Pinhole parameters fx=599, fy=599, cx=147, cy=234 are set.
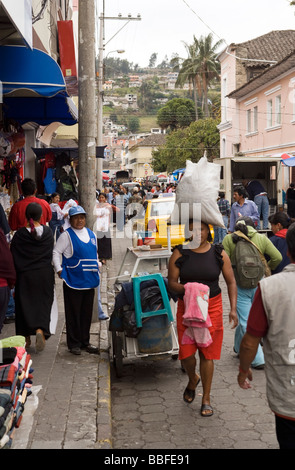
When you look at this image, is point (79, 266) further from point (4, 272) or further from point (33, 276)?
point (4, 272)

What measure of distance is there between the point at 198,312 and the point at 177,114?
79650 mm

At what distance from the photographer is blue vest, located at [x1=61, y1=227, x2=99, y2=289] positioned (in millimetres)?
7066

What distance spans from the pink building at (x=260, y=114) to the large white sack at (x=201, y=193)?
15779 mm

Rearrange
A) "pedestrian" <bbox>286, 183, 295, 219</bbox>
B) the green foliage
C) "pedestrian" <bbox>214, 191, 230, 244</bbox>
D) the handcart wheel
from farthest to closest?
1. the green foliage
2. "pedestrian" <bbox>286, 183, 295, 219</bbox>
3. "pedestrian" <bbox>214, 191, 230, 244</bbox>
4. the handcart wheel

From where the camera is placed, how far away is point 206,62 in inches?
2544

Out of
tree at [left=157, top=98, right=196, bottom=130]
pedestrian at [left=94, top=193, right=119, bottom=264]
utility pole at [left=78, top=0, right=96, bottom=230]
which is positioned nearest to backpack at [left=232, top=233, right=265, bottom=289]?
utility pole at [left=78, top=0, right=96, bottom=230]

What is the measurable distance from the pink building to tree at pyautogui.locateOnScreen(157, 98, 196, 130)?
4145 cm

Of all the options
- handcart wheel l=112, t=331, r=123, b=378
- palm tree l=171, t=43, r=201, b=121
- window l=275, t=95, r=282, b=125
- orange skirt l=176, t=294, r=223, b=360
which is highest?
palm tree l=171, t=43, r=201, b=121

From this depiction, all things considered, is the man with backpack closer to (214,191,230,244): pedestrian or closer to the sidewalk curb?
the sidewalk curb

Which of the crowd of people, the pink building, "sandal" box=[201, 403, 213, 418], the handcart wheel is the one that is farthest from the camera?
the pink building

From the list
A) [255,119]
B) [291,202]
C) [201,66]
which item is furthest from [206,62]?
[291,202]

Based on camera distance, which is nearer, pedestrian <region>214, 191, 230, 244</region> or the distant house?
pedestrian <region>214, 191, 230, 244</region>

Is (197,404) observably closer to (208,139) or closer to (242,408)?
(242,408)

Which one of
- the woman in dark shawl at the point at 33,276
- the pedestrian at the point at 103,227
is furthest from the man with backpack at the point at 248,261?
the pedestrian at the point at 103,227
